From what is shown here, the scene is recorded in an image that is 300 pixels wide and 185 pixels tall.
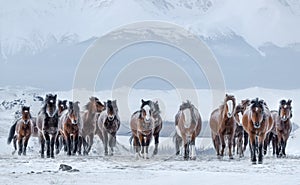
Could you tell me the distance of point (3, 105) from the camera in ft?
198

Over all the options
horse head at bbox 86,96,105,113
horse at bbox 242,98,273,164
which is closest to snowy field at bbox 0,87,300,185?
horse at bbox 242,98,273,164

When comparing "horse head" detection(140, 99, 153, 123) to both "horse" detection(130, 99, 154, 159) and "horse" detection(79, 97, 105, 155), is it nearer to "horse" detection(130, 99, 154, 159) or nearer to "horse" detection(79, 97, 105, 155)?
"horse" detection(130, 99, 154, 159)

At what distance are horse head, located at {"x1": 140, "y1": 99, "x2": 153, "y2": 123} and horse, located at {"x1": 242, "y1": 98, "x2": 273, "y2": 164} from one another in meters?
3.36

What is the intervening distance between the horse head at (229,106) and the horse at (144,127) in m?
2.63

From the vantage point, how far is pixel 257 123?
67.3ft

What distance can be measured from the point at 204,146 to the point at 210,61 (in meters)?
4.26

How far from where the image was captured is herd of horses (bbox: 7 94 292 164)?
69.1 ft

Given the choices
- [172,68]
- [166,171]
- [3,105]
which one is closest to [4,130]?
[3,105]

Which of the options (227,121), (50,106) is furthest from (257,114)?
(50,106)

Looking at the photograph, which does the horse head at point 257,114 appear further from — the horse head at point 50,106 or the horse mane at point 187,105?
the horse head at point 50,106

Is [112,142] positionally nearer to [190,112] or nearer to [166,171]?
[190,112]

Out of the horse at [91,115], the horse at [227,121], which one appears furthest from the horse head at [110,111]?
the horse at [227,121]

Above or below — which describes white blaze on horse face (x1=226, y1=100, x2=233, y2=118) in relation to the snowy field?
above

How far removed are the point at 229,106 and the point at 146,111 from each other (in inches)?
118
